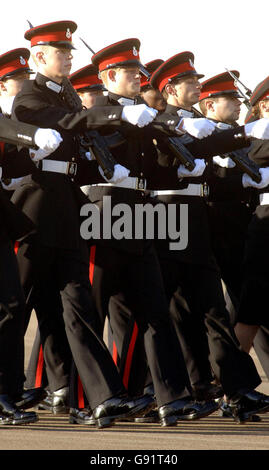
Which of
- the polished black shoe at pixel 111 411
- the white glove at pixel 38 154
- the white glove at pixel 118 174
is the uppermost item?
the white glove at pixel 38 154

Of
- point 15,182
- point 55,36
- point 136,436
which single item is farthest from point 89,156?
point 136,436

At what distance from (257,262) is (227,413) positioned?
0.92m

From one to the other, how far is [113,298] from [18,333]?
0.71 metres

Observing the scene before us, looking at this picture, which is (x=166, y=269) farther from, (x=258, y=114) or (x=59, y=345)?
(x=258, y=114)

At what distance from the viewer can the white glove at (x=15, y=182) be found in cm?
634

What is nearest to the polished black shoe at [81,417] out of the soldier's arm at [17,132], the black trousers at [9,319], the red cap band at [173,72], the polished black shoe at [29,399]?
the polished black shoe at [29,399]

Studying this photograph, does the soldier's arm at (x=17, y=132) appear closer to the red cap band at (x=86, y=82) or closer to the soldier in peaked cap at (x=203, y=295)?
the soldier in peaked cap at (x=203, y=295)

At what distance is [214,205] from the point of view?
25.3 feet

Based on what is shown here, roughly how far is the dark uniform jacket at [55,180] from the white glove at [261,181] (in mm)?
1299

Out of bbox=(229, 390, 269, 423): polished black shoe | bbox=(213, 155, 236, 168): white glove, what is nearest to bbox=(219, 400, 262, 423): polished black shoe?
bbox=(229, 390, 269, 423): polished black shoe

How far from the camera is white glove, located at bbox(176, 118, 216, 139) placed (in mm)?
6719

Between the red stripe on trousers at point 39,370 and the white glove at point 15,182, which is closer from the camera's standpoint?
the white glove at point 15,182

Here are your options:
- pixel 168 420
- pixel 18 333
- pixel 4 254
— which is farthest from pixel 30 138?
pixel 168 420

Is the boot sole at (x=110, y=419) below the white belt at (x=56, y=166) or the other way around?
below
